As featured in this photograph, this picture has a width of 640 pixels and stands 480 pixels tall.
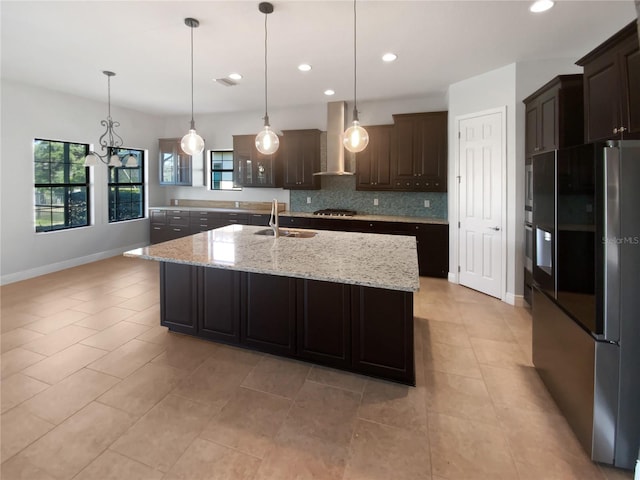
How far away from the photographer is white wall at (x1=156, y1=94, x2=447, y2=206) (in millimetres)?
5473

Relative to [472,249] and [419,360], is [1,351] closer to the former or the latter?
[419,360]

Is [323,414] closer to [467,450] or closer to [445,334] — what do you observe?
[467,450]

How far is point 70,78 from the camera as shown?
4469 millimetres

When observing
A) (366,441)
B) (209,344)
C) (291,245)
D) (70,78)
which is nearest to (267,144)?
(291,245)

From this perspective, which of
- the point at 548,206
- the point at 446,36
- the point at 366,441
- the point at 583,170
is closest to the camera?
the point at 583,170

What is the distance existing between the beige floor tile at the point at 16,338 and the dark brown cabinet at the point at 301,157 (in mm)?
4146

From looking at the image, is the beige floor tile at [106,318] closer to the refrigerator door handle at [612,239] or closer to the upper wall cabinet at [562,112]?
the refrigerator door handle at [612,239]

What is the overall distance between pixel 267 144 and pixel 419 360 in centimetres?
234

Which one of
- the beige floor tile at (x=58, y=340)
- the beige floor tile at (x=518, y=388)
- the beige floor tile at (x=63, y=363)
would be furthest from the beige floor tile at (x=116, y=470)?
the beige floor tile at (x=518, y=388)

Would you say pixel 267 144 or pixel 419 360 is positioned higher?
pixel 267 144

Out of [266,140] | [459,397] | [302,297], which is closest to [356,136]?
[266,140]

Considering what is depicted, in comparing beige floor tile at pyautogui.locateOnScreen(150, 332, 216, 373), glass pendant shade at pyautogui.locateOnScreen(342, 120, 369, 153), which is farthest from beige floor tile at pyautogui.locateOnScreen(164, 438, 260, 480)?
glass pendant shade at pyautogui.locateOnScreen(342, 120, 369, 153)

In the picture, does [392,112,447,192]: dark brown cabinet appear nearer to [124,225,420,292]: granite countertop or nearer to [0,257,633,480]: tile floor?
[124,225,420,292]: granite countertop

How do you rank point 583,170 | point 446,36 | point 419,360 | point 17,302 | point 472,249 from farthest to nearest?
1. point 472,249
2. point 17,302
3. point 446,36
4. point 419,360
5. point 583,170
